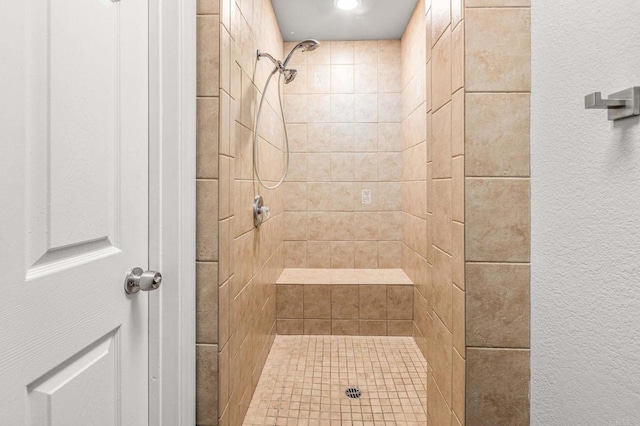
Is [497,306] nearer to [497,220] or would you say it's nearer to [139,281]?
[497,220]

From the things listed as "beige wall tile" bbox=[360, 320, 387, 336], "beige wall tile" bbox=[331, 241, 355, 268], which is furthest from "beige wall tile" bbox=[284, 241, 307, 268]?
"beige wall tile" bbox=[360, 320, 387, 336]

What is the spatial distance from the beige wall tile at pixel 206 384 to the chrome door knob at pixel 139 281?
1.12 ft

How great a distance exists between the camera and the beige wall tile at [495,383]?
1119 millimetres

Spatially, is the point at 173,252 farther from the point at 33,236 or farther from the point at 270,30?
the point at 270,30

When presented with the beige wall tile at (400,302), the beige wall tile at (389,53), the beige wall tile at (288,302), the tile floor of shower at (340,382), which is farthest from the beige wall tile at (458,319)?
the beige wall tile at (389,53)

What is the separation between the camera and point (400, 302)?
274cm

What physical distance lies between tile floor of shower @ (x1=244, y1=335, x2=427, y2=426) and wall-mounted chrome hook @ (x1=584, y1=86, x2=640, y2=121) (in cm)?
146

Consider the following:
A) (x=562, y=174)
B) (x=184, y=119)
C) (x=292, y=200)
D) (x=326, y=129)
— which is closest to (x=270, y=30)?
(x=326, y=129)

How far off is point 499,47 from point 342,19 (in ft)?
6.49

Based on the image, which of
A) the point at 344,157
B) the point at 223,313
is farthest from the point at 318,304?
the point at 223,313

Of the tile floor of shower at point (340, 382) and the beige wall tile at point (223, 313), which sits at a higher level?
the beige wall tile at point (223, 313)

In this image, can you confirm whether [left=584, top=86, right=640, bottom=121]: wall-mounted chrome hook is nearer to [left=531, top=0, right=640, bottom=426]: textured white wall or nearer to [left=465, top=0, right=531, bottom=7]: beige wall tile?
[left=531, top=0, right=640, bottom=426]: textured white wall

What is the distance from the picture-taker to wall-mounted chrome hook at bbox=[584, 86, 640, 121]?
717 mm

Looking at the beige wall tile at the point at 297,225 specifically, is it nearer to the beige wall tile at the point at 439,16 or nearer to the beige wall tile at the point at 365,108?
the beige wall tile at the point at 365,108
